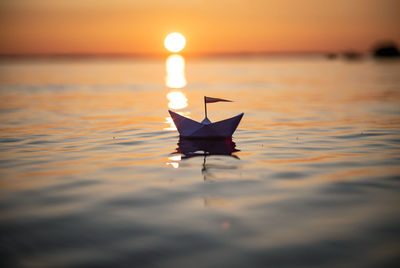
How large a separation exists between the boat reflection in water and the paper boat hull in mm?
378

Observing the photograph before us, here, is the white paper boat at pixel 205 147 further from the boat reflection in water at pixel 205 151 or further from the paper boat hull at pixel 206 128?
the paper boat hull at pixel 206 128

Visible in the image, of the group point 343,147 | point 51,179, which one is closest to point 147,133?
point 51,179

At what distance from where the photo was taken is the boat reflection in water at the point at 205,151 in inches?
541

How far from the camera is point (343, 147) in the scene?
1673cm

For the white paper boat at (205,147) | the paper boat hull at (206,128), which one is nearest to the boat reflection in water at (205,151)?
the white paper boat at (205,147)

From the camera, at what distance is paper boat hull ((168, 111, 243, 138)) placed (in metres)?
17.9

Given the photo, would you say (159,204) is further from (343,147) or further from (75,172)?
(343,147)

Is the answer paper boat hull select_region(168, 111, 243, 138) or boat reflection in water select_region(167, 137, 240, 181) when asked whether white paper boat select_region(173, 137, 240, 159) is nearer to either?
boat reflection in water select_region(167, 137, 240, 181)

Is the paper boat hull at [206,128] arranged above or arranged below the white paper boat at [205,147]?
above

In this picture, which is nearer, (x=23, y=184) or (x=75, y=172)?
(x=23, y=184)

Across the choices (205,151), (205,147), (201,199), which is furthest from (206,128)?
(201,199)

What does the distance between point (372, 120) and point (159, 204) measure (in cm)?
2066

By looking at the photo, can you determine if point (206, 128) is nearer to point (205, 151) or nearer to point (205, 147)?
point (205, 147)

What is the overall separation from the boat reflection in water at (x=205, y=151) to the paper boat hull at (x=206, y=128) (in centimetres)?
38
